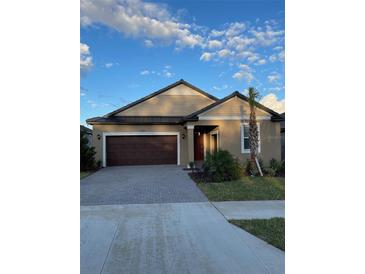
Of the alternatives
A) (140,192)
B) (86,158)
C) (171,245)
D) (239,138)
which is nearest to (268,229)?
(171,245)

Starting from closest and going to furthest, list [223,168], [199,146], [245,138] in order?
[223,168], [245,138], [199,146]

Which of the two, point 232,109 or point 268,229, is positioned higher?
point 232,109

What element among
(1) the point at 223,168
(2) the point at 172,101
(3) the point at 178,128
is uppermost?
(2) the point at 172,101

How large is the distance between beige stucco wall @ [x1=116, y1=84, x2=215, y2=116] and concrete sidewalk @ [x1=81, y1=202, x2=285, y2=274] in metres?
13.9

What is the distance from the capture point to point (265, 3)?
3055mm

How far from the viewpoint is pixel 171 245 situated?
4.10 m

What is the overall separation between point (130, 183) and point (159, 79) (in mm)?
11088

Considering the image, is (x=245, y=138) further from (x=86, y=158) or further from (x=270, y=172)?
(x=86, y=158)

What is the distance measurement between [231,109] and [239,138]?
1.79 m

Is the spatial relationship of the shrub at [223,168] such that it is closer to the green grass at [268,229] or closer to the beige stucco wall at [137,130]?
the green grass at [268,229]

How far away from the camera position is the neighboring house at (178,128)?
49.8ft
